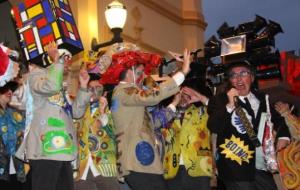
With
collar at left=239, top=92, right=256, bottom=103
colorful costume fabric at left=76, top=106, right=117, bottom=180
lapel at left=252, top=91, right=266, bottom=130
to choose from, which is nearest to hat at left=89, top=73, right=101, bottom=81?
colorful costume fabric at left=76, top=106, right=117, bottom=180

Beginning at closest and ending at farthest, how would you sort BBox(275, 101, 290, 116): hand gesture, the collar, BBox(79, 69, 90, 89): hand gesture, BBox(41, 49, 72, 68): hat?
1. BBox(41, 49, 72, 68): hat
2. the collar
3. BBox(79, 69, 90, 89): hand gesture
4. BBox(275, 101, 290, 116): hand gesture

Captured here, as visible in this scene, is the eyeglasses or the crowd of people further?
the eyeglasses

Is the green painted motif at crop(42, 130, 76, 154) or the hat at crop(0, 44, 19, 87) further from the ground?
the hat at crop(0, 44, 19, 87)

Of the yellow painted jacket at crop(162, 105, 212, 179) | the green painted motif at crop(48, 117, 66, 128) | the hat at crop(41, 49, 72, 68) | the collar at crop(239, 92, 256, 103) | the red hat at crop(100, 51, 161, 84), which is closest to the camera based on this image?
the green painted motif at crop(48, 117, 66, 128)

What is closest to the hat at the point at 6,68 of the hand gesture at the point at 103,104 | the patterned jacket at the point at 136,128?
the patterned jacket at the point at 136,128

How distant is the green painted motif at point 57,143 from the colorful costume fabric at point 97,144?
3.38 ft

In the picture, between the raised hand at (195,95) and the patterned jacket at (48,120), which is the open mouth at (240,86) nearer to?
the raised hand at (195,95)

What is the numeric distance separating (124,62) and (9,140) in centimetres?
142

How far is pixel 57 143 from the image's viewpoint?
4.91 meters

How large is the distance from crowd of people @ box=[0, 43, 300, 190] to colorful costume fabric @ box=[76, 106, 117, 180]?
1cm

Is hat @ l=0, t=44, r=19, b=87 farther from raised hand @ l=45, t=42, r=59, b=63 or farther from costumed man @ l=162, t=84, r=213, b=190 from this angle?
costumed man @ l=162, t=84, r=213, b=190

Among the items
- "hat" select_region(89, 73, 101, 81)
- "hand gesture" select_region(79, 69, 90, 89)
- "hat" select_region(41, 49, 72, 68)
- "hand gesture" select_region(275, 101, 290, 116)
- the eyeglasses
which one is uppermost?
"hat" select_region(41, 49, 72, 68)

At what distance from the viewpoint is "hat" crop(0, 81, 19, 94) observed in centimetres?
566

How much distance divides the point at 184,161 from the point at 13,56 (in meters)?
2.31
